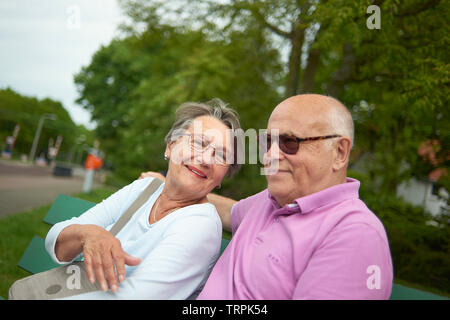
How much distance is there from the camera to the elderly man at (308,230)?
1241mm

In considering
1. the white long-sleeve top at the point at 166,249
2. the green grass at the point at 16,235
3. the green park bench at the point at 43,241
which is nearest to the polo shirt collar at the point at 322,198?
the white long-sleeve top at the point at 166,249

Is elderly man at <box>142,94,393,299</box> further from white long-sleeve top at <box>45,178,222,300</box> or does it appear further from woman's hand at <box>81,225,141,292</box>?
woman's hand at <box>81,225,141,292</box>

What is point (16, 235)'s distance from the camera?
17.0ft

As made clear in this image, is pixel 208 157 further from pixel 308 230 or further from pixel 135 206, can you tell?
pixel 308 230

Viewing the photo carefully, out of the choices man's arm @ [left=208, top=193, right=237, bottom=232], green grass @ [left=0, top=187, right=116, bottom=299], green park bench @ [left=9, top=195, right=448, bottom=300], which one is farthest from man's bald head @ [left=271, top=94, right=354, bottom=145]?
green park bench @ [left=9, top=195, right=448, bottom=300]

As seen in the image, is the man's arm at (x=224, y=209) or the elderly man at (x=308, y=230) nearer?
the elderly man at (x=308, y=230)

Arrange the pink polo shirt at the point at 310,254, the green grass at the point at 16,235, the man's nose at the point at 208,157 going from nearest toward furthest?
the pink polo shirt at the point at 310,254, the man's nose at the point at 208,157, the green grass at the point at 16,235

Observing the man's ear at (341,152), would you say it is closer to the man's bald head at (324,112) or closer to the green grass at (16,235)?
the man's bald head at (324,112)

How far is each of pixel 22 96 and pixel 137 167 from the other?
2310 inches

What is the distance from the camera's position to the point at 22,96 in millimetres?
59062

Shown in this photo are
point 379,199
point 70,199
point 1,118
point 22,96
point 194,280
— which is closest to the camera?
point 194,280

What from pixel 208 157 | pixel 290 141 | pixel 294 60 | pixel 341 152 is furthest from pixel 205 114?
pixel 294 60
